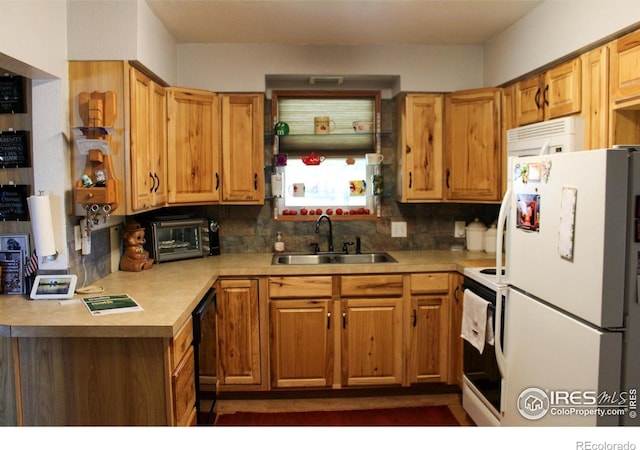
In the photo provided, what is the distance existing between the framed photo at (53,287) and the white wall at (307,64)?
5.41ft

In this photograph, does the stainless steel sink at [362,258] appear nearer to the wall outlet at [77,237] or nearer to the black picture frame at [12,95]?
the wall outlet at [77,237]

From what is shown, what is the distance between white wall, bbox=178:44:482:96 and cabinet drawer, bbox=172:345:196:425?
195cm

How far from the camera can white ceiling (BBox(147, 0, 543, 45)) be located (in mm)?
2668

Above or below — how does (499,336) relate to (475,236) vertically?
below

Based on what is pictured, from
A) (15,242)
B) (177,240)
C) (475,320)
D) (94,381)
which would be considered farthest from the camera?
(177,240)

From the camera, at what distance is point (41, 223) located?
217 centimetres

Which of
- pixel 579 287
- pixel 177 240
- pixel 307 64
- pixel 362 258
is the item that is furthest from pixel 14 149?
pixel 579 287

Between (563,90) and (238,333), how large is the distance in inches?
92.5

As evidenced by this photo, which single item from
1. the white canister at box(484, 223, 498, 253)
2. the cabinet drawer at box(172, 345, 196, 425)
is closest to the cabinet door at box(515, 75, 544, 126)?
the white canister at box(484, 223, 498, 253)

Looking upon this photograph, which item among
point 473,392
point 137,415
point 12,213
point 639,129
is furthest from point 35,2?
point 473,392

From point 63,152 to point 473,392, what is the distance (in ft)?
8.30

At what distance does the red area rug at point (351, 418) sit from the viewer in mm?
2902

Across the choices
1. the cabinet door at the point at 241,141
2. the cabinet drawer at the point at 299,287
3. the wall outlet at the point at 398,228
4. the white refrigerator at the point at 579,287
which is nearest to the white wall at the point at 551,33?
the white refrigerator at the point at 579,287

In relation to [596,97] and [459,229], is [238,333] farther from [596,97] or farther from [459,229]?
[596,97]
